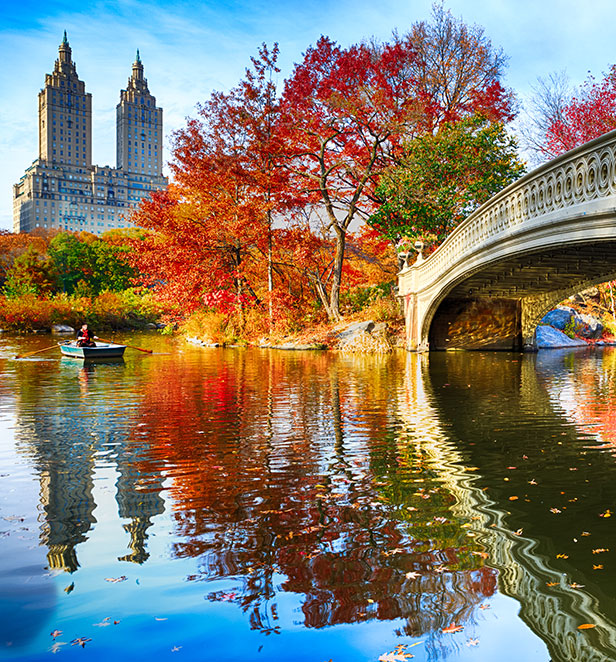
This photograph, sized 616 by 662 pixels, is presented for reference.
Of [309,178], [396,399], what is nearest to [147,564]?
[396,399]

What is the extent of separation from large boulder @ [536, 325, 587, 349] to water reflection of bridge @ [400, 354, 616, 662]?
1832 centimetres

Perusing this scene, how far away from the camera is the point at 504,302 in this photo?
66.5 feet

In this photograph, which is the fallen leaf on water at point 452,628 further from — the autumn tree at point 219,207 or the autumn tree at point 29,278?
the autumn tree at point 29,278

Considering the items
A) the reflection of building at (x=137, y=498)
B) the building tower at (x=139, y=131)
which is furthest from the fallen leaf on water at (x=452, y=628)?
the building tower at (x=139, y=131)

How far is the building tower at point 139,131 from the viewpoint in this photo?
5571 inches

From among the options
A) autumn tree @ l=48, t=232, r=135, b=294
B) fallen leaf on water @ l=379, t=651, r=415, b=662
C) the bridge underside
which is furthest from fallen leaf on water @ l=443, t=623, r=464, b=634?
autumn tree @ l=48, t=232, r=135, b=294

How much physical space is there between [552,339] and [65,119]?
138 m

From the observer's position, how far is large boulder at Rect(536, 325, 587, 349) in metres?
22.6

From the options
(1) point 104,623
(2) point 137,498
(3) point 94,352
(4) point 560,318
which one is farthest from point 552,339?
(1) point 104,623

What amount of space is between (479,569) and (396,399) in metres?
6.14

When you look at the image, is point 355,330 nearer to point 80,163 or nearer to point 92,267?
point 92,267

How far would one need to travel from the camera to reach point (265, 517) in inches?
157

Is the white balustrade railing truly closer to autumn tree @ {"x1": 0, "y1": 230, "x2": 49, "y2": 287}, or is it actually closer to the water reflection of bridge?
the water reflection of bridge

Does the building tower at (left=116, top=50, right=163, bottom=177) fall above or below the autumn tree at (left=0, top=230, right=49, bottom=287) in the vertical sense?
above
